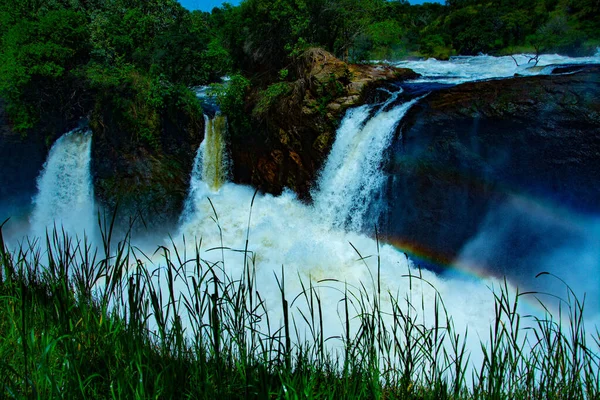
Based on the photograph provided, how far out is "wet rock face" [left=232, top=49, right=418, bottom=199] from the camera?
7820mm

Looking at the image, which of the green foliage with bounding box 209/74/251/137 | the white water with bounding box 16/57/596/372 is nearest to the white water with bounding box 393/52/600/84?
the white water with bounding box 16/57/596/372

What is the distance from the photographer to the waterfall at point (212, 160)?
9.55 m

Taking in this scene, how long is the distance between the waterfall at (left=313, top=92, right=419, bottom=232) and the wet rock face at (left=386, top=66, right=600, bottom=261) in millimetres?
288

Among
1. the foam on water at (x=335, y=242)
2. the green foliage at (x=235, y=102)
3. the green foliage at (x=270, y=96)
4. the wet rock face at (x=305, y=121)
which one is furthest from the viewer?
the green foliage at (x=235, y=102)

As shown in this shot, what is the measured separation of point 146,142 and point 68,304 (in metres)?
8.20

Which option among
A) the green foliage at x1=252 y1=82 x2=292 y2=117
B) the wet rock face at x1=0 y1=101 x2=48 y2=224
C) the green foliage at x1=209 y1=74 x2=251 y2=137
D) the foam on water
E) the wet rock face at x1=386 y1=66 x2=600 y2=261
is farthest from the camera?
the wet rock face at x1=0 y1=101 x2=48 y2=224

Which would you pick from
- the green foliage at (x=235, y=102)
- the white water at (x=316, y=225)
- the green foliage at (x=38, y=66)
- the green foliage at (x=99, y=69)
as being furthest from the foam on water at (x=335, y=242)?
the green foliage at (x=38, y=66)

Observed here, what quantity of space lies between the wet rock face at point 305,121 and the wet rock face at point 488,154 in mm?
1606

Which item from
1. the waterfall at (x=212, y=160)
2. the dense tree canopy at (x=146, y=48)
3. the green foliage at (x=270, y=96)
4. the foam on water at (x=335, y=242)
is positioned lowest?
the foam on water at (x=335, y=242)

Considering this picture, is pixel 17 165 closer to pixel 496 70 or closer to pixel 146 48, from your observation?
pixel 146 48

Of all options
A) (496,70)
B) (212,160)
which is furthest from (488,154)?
(212,160)

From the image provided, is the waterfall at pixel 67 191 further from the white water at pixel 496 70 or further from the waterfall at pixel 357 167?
the white water at pixel 496 70

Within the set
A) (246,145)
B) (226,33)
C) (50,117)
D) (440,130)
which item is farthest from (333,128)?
(50,117)

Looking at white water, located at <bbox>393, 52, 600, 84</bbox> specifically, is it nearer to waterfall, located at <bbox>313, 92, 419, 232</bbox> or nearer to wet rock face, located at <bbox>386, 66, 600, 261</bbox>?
wet rock face, located at <bbox>386, 66, 600, 261</bbox>
